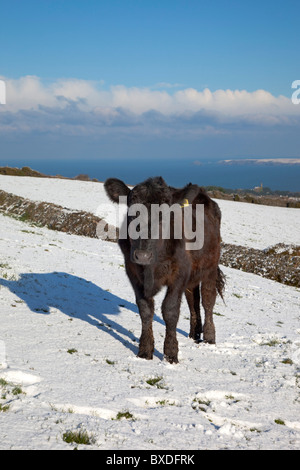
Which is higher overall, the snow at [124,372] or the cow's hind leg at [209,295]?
the cow's hind leg at [209,295]

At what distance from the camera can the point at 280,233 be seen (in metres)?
31.9

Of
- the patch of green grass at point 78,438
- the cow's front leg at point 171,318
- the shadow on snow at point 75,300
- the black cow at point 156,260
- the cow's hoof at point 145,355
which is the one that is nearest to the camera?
the patch of green grass at point 78,438

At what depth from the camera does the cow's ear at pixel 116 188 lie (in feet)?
22.2

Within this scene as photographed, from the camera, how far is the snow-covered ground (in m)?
28.2

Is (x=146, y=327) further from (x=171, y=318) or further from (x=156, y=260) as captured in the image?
(x=156, y=260)

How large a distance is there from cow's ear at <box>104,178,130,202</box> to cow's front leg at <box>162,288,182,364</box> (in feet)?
6.34

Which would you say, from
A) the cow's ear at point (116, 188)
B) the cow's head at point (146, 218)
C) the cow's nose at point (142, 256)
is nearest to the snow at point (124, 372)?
the cow's nose at point (142, 256)

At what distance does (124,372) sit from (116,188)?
3.16 metres

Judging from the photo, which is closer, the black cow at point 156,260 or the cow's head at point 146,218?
the cow's head at point 146,218

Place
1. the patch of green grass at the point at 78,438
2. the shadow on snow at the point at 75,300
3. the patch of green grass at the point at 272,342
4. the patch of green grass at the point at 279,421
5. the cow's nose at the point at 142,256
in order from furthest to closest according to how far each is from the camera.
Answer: the patch of green grass at the point at 272,342, the shadow on snow at the point at 75,300, the cow's nose at the point at 142,256, the patch of green grass at the point at 279,421, the patch of green grass at the point at 78,438

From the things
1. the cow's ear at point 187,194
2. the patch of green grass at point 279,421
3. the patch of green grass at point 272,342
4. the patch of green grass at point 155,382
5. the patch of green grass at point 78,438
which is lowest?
the patch of green grass at point 272,342

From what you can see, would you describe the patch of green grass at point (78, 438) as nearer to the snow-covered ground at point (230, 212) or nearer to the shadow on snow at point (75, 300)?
the shadow on snow at point (75, 300)

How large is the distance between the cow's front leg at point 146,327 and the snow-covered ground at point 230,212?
717 inches

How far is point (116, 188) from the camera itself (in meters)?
6.85
